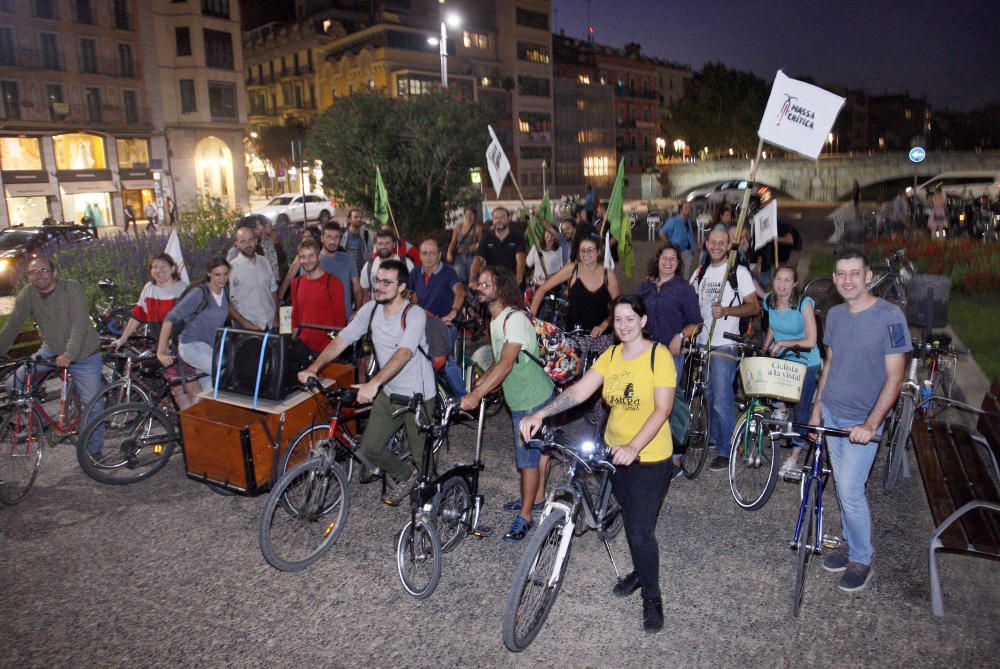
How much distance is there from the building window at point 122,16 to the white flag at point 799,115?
52.9 meters

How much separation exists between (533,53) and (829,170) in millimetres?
30576

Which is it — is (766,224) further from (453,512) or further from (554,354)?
(453,512)

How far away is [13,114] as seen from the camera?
4306 centimetres

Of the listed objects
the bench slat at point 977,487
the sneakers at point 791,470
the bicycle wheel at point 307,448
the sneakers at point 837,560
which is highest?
the bicycle wheel at point 307,448

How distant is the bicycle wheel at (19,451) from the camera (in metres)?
6.05

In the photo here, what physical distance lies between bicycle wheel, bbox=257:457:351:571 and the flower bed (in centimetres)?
1252

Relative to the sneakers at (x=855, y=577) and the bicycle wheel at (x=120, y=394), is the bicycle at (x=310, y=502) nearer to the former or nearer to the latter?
the bicycle wheel at (x=120, y=394)

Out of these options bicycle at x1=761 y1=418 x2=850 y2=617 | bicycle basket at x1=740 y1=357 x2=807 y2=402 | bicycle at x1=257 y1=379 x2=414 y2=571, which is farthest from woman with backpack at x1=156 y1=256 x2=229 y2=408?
bicycle at x1=761 y1=418 x2=850 y2=617

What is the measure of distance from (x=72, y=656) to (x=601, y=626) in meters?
3.03

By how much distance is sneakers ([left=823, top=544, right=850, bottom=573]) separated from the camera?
4.75 metres

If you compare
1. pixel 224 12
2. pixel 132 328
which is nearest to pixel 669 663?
pixel 132 328

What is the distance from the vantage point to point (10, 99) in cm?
4303

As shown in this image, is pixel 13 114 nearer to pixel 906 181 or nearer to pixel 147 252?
pixel 147 252

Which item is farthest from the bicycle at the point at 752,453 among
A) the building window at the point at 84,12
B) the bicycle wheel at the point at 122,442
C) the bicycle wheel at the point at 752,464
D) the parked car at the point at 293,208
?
the building window at the point at 84,12
